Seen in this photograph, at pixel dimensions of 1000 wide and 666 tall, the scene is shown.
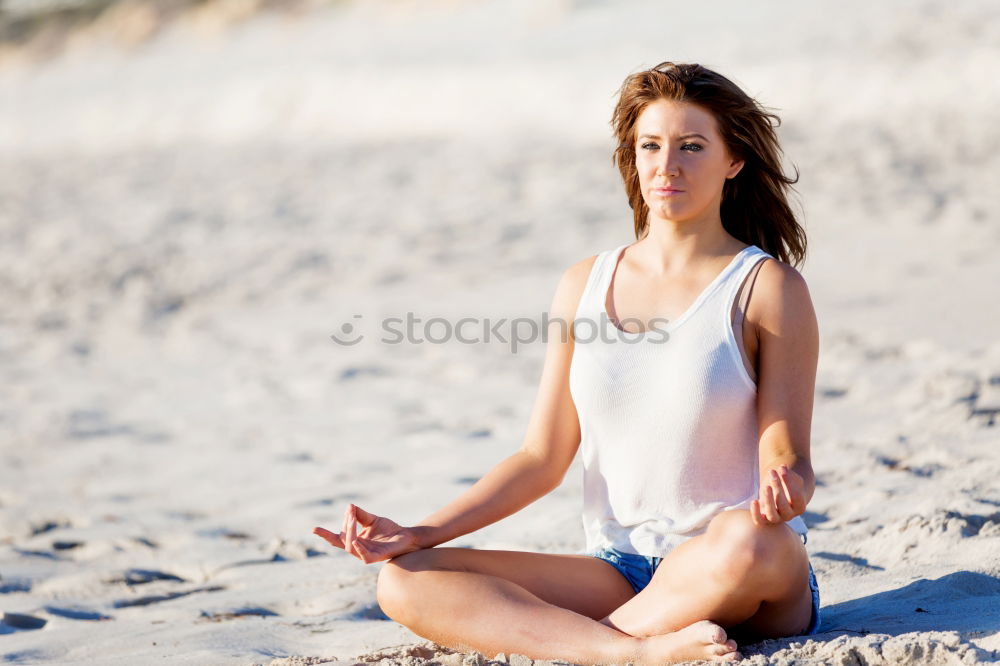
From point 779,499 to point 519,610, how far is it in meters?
0.57

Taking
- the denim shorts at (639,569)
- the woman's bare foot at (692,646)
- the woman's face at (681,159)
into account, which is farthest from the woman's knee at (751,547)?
the woman's face at (681,159)

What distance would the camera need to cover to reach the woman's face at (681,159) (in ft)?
7.48

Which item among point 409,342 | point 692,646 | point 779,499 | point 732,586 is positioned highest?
point 409,342

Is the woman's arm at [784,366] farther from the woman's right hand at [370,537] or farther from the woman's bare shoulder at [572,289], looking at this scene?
the woman's right hand at [370,537]

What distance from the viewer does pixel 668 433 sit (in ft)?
7.39

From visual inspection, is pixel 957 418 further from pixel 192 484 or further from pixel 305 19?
pixel 305 19

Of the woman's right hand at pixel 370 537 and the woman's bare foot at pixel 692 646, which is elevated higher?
the woman's right hand at pixel 370 537

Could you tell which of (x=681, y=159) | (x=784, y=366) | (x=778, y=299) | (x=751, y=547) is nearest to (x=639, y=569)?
(x=751, y=547)

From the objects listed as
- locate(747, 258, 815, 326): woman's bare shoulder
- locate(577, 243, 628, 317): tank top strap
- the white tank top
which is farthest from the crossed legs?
locate(577, 243, 628, 317): tank top strap

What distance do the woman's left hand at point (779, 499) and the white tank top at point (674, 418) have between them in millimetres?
231

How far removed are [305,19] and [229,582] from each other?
23103mm

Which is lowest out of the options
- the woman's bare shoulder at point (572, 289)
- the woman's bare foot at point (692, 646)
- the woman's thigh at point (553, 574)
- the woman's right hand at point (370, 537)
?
the woman's bare foot at point (692, 646)

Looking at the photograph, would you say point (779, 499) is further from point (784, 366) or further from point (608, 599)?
point (608, 599)

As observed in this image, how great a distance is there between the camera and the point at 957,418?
3.85 meters
